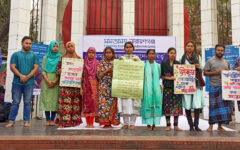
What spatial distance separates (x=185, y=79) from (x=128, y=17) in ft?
15.6

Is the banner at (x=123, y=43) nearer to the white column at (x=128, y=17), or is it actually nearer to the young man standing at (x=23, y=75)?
the white column at (x=128, y=17)

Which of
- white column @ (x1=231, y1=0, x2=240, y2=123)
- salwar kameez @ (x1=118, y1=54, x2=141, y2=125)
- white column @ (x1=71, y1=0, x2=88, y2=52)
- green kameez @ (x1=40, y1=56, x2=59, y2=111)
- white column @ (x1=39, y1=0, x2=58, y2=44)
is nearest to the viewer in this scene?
salwar kameez @ (x1=118, y1=54, x2=141, y2=125)

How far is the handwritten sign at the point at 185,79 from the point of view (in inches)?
198

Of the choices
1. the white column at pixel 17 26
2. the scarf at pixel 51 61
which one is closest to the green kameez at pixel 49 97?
the scarf at pixel 51 61

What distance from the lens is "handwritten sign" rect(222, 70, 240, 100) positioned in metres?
5.07

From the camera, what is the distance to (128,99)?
17.3 ft

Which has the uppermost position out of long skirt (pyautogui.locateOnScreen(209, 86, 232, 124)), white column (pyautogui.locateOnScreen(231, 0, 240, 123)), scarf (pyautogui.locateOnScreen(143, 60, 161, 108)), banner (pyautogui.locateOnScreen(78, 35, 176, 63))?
white column (pyautogui.locateOnScreen(231, 0, 240, 123))

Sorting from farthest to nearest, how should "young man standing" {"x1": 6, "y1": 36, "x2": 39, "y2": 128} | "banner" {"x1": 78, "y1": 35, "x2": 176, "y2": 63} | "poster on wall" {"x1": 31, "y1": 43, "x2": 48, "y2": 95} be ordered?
"banner" {"x1": 78, "y1": 35, "x2": 176, "y2": 63} → "poster on wall" {"x1": 31, "y1": 43, "x2": 48, "y2": 95} → "young man standing" {"x1": 6, "y1": 36, "x2": 39, "y2": 128}

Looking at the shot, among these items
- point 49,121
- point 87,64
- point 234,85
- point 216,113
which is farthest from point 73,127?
point 234,85

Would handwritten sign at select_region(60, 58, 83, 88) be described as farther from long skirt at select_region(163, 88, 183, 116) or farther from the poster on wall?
the poster on wall

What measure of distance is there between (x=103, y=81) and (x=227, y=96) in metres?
2.54

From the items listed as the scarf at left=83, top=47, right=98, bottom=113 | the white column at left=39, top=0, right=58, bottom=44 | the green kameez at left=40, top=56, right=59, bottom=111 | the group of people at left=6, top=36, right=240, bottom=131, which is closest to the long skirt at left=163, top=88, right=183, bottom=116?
the group of people at left=6, top=36, right=240, bottom=131

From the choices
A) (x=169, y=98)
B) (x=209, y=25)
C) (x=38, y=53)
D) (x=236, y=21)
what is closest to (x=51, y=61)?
(x=38, y=53)

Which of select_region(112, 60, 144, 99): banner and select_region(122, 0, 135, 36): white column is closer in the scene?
select_region(112, 60, 144, 99): banner
